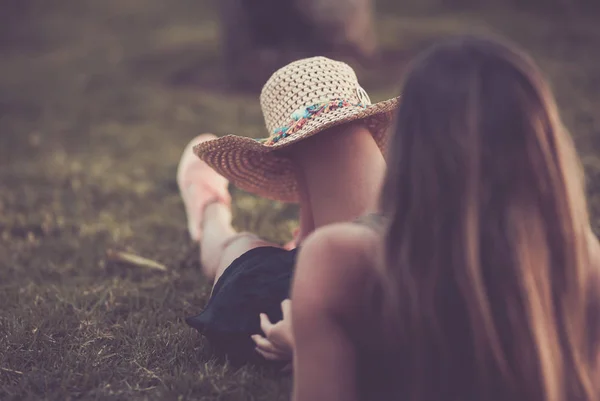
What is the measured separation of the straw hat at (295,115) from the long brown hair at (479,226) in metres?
0.85

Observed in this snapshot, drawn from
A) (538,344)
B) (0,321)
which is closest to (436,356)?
(538,344)

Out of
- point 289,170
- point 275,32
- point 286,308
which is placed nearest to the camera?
point 286,308

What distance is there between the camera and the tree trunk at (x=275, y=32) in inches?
233

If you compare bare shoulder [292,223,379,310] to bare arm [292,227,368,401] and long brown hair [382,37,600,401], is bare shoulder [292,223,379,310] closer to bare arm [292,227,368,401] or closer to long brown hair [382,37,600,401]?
bare arm [292,227,368,401]

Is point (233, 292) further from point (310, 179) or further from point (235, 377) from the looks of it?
point (310, 179)

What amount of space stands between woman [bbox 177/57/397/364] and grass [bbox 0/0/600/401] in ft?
0.51

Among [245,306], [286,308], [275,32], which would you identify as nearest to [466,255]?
[286,308]

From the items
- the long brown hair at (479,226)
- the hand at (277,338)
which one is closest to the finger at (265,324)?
the hand at (277,338)

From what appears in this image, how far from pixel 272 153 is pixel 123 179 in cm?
199

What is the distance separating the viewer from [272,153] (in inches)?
104

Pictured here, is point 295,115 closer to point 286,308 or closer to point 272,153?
point 272,153

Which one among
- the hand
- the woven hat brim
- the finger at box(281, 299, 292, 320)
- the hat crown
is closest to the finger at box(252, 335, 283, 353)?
the hand

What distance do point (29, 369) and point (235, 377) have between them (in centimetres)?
69

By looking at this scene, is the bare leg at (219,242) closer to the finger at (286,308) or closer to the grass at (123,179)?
the grass at (123,179)
